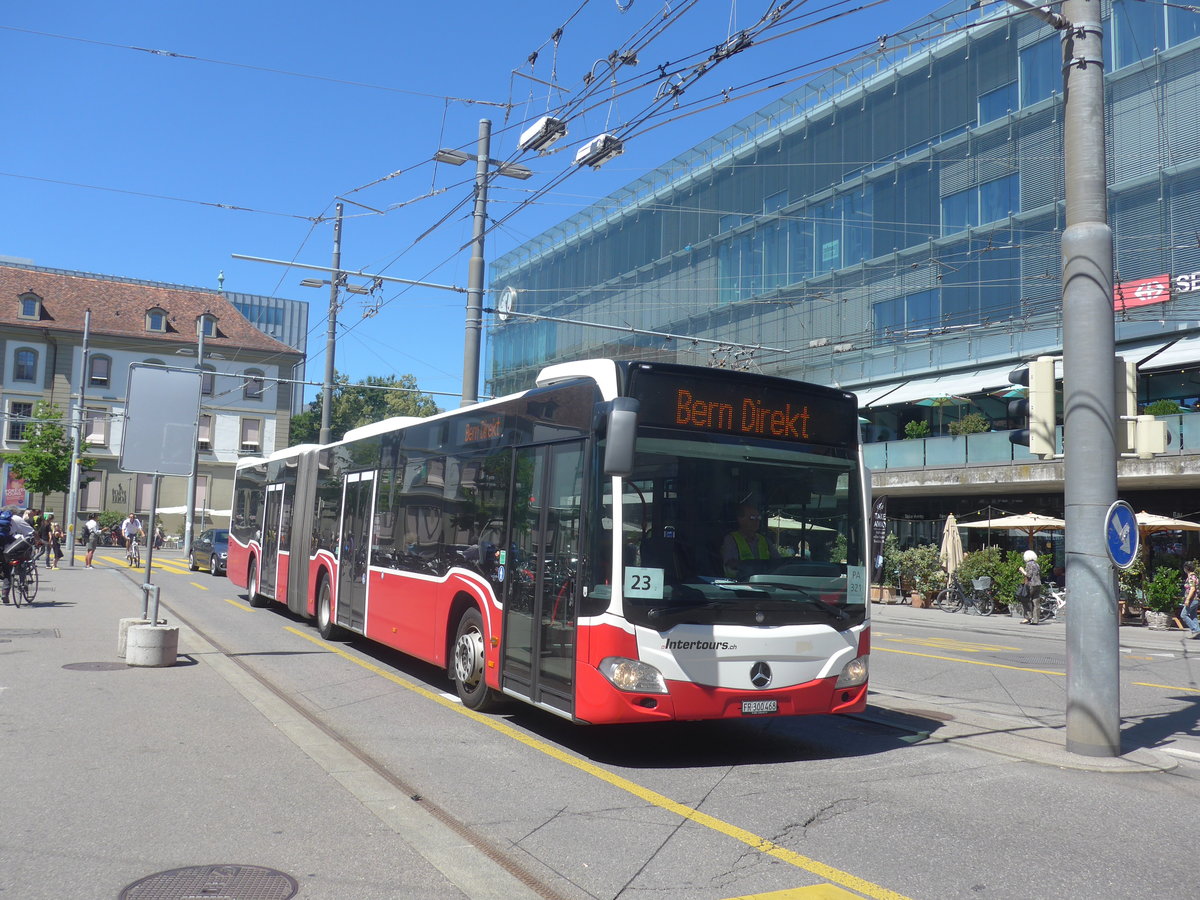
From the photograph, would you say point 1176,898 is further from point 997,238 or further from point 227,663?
point 997,238

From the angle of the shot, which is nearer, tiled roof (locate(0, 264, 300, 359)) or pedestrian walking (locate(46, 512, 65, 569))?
pedestrian walking (locate(46, 512, 65, 569))

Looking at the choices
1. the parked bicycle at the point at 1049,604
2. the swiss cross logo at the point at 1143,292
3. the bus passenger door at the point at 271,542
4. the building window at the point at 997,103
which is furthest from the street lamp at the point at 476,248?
the building window at the point at 997,103

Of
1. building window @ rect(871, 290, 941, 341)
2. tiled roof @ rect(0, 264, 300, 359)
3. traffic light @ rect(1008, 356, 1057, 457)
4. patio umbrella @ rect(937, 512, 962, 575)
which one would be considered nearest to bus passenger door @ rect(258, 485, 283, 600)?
traffic light @ rect(1008, 356, 1057, 457)

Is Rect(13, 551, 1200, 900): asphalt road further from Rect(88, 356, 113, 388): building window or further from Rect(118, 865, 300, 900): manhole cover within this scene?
Rect(88, 356, 113, 388): building window

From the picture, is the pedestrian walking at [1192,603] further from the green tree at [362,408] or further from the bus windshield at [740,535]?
the green tree at [362,408]

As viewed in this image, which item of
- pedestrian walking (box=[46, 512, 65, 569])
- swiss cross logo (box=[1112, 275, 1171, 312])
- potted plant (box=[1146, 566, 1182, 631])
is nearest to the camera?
potted plant (box=[1146, 566, 1182, 631])

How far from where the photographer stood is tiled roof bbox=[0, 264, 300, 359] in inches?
2452

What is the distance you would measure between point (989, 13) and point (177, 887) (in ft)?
120

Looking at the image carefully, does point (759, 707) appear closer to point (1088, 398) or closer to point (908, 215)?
point (1088, 398)

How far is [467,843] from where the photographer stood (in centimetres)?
559

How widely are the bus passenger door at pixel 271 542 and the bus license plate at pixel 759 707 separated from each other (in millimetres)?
12577

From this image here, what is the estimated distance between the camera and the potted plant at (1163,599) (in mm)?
24859

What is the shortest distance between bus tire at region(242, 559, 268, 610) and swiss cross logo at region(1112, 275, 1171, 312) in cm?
2344

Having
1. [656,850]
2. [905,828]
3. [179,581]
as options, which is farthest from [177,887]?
[179,581]
